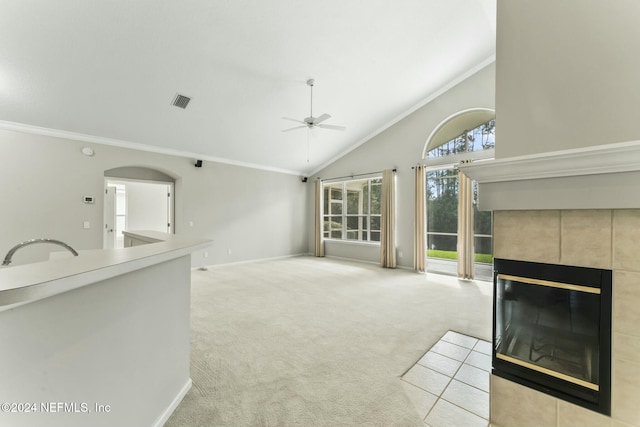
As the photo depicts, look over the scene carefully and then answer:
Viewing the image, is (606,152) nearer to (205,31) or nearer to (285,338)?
(285,338)

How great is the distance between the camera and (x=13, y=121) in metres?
3.91

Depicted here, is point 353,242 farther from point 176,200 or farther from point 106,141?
point 106,141

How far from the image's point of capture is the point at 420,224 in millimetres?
5691

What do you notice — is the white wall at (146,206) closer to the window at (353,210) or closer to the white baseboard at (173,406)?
the window at (353,210)

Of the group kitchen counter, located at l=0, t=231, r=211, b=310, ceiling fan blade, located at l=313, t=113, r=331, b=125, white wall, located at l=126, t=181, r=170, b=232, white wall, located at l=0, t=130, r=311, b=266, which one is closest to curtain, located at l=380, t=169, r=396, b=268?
ceiling fan blade, located at l=313, t=113, r=331, b=125

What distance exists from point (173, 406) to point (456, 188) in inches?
230

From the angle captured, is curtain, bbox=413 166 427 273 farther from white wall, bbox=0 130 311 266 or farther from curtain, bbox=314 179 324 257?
white wall, bbox=0 130 311 266

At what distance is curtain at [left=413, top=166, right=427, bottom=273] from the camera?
18.6 ft

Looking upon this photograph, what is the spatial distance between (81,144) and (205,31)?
10.7 feet

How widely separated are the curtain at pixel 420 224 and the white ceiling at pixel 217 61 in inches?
71.9

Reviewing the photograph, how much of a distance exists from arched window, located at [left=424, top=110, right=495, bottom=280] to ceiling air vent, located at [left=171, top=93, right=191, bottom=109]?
4803 mm

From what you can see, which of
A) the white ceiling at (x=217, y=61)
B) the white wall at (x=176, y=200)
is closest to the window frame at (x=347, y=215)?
the white wall at (x=176, y=200)

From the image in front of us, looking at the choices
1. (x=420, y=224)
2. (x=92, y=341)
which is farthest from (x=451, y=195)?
(x=92, y=341)

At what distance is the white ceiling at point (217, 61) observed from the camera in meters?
2.86
